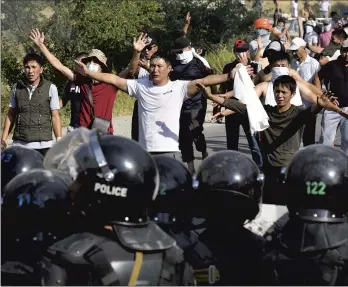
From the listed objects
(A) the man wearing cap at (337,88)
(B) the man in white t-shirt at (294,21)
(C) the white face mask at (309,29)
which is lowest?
(B) the man in white t-shirt at (294,21)

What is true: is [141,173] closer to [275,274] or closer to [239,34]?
[275,274]

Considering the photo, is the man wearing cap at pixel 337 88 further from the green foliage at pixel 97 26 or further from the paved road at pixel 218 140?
the green foliage at pixel 97 26

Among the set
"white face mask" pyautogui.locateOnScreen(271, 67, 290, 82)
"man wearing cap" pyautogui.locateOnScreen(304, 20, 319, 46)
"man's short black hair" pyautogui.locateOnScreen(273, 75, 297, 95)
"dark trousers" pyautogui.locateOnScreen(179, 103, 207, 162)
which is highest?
"man's short black hair" pyautogui.locateOnScreen(273, 75, 297, 95)

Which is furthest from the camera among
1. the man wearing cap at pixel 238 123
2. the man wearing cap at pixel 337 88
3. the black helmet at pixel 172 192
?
the man wearing cap at pixel 238 123

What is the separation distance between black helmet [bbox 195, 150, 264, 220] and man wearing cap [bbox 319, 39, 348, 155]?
5064 mm

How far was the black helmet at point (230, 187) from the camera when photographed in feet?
18.5

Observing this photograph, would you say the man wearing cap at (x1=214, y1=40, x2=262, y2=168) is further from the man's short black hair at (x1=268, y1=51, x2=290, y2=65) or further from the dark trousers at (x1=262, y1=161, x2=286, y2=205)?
the dark trousers at (x1=262, y1=161, x2=286, y2=205)

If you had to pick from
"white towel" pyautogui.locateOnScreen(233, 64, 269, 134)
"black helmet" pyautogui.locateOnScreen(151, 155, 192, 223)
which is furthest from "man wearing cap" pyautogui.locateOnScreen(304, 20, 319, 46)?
"black helmet" pyautogui.locateOnScreen(151, 155, 192, 223)

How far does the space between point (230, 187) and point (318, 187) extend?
593 mm

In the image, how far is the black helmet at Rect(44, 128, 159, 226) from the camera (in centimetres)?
469

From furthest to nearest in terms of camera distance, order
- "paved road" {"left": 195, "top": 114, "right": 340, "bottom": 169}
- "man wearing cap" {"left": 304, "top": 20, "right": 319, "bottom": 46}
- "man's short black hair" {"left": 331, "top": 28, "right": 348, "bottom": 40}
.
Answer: "man wearing cap" {"left": 304, "top": 20, "right": 319, "bottom": 46} < "paved road" {"left": 195, "top": 114, "right": 340, "bottom": 169} < "man's short black hair" {"left": 331, "top": 28, "right": 348, "bottom": 40}

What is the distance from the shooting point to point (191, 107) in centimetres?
1165

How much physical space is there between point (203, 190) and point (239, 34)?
2276 centimetres

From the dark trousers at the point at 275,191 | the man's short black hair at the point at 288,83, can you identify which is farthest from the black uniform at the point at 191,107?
the dark trousers at the point at 275,191
